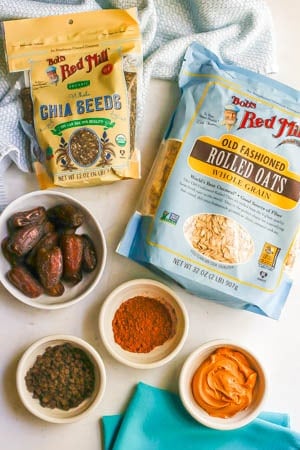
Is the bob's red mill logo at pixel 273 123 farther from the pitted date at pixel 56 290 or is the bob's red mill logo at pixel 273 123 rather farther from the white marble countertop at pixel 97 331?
the pitted date at pixel 56 290

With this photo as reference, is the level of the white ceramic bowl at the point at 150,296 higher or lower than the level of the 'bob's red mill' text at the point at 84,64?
lower

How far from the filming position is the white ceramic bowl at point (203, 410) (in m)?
1.03

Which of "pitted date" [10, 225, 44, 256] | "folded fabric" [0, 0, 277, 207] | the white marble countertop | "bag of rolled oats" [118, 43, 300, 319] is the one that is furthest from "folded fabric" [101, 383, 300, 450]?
"folded fabric" [0, 0, 277, 207]

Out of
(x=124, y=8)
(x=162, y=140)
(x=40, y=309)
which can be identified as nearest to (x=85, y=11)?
(x=124, y=8)

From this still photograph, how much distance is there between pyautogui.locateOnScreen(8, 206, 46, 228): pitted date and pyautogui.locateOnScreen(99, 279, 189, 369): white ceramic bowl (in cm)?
17

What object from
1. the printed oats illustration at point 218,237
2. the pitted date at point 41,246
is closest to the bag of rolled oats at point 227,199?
the printed oats illustration at point 218,237

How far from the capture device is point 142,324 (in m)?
1.06

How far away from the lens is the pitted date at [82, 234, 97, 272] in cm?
103

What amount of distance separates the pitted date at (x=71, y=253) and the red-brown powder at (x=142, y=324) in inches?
4.1

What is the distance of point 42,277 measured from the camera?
3.30ft

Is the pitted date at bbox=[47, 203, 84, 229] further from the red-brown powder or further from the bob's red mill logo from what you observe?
the bob's red mill logo

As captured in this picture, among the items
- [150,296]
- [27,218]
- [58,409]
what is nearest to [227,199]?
[150,296]

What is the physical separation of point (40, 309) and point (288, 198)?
17.1 inches

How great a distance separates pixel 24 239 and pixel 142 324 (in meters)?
0.23
